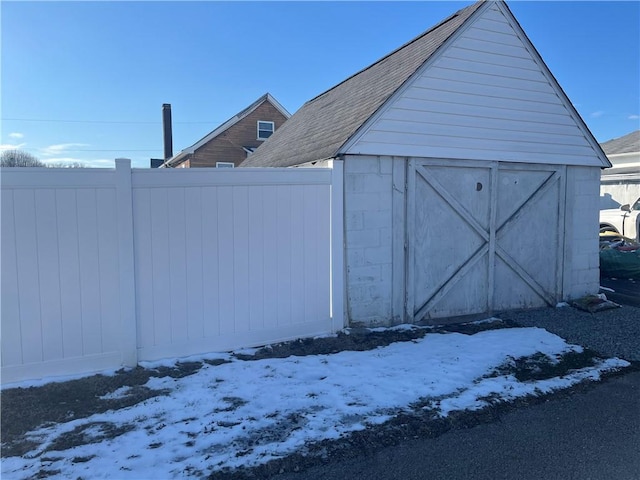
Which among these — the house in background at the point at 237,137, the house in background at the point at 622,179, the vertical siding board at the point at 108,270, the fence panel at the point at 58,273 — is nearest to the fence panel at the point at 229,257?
the vertical siding board at the point at 108,270

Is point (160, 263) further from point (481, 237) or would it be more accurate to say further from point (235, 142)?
point (235, 142)

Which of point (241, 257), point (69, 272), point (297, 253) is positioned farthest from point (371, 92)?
point (69, 272)

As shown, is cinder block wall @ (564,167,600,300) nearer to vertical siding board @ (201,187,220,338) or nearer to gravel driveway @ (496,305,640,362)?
gravel driveway @ (496,305,640,362)

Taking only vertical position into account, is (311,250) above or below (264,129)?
below

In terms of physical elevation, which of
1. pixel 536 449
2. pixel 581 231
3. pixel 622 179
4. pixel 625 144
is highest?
pixel 625 144

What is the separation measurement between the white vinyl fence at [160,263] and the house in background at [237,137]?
1988 cm

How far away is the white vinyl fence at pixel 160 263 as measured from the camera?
4469 millimetres

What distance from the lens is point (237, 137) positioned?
82.9 ft

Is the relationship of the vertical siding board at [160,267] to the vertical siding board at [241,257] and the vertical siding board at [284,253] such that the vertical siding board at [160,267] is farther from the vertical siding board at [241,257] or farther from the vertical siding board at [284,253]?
the vertical siding board at [284,253]

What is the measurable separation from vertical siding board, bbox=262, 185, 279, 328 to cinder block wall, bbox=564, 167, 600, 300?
5.40 metres

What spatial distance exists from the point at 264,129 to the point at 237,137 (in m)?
1.74

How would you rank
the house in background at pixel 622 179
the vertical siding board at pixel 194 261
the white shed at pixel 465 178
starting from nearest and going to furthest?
the vertical siding board at pixel 194 261 → the white shed at pixel 465 178 → the house in background at pixel 622 179

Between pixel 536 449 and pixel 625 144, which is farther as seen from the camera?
pixel 625 144

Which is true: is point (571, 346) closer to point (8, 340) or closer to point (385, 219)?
point (385, 219)
